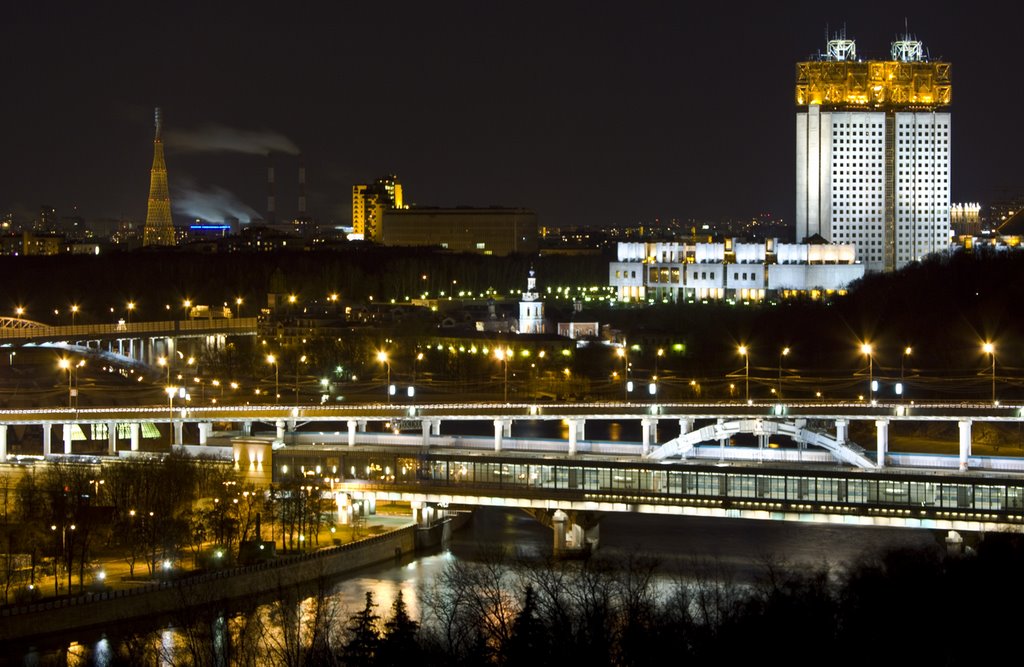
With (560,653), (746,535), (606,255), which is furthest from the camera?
(606,255)

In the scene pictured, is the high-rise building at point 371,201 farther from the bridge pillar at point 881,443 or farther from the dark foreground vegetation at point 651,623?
the dark foreground vegetation at point 651,623

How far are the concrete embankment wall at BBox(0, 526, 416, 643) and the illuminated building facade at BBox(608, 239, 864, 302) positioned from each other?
1703 inches

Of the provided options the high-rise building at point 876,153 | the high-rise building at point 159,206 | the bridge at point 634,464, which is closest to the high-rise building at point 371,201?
the high-rise building at point 159,206

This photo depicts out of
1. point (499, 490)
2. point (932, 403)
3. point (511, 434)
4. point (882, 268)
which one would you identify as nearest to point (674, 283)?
point (882, 268)

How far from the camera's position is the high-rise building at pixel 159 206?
299 ft

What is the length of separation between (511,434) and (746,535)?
12.6 meters

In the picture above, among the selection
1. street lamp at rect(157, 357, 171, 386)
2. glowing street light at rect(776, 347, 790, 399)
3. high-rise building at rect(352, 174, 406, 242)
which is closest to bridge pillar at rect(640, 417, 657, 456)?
glowing street light at rect(776, 347, 790, 399)

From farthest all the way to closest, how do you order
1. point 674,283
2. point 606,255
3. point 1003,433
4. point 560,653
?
point 606,255, point 674,283, point 1003,433, point 560,653

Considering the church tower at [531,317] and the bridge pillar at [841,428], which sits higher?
the church tower at [531,317]

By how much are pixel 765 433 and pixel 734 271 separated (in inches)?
1582

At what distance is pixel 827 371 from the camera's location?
46.0 m

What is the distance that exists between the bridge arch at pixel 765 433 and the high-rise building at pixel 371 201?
319 ft

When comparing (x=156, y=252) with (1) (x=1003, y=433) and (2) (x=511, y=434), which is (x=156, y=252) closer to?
(2) (x=511, y=434)

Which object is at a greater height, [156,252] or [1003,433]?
[156,252]
